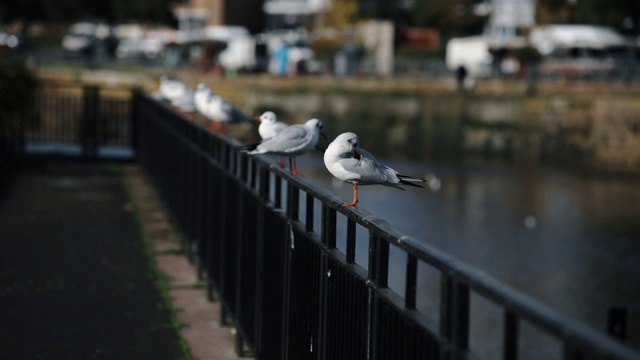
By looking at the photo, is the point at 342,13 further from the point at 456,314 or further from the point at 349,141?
the point at 456,314

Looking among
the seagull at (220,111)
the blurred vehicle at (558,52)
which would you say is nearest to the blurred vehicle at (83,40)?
the blurred vehicle at (558,52)

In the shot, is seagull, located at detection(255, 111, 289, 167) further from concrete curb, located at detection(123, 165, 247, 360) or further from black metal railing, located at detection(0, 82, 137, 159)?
black metal railing, located at detection(0, 82, 137, 159)

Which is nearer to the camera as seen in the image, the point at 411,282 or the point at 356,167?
the point at 411,282

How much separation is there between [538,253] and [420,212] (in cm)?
715

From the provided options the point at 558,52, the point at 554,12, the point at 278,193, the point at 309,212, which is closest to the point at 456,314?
the point at 309,212

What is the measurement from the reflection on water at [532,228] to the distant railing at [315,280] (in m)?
1.84

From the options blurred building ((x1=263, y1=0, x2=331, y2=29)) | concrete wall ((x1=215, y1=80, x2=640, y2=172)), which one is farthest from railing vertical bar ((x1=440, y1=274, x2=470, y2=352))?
blurred building ((x1=263, y1=0, x2=331, y2=29))

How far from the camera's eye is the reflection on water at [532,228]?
76.5 feet

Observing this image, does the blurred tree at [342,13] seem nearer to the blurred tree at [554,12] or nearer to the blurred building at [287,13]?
the blurred tree at [554,12]

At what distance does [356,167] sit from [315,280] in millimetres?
590

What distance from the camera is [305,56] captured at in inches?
3268

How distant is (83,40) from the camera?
320ft

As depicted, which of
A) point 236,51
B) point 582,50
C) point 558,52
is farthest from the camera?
point 236,51

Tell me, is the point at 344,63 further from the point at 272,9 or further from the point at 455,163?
the point at 272,9
